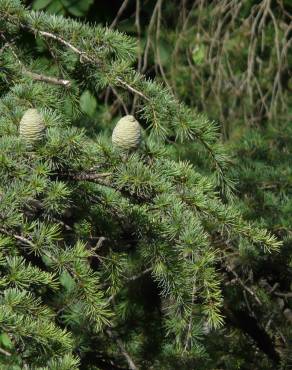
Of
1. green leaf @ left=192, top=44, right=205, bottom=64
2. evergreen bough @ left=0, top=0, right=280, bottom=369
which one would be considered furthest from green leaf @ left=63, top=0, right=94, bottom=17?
evergreen bough @ left=0, top=0, right=280, bottom=369

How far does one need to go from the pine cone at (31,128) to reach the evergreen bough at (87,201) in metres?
0.01

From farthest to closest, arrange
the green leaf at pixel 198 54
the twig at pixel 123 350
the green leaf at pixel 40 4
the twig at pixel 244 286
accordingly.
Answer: the green leaf at pixel 198 54
the green leaf at pixel 40 4
the twig at pixel 244 286
the twig at pixel 123 350

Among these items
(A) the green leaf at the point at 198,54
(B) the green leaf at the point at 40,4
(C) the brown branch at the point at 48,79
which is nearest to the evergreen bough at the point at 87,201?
(C) the brown branch at the point at 48,79

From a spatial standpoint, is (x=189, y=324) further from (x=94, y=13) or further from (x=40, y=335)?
(x=94, y=13)

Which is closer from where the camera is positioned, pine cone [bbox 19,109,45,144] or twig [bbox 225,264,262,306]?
pine cone [bbox 19,109,45,144]

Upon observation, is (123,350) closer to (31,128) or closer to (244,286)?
(244,286)

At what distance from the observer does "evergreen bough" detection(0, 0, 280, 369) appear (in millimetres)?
1550

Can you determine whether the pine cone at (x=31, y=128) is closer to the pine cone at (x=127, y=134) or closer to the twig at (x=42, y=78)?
the pine cone at (x=127, y=134)

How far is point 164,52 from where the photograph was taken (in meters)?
3.71

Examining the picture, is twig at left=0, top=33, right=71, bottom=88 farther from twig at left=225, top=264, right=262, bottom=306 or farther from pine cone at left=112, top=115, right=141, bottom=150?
twig at left=225, top=264, right=262, bottom=306

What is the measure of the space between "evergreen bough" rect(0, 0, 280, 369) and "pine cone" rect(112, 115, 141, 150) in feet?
0.07

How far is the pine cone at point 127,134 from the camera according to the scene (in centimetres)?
160

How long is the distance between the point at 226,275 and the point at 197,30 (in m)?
1.38

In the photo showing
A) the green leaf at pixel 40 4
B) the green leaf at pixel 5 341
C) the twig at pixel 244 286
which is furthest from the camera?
the green leaf at pixel 40 4
